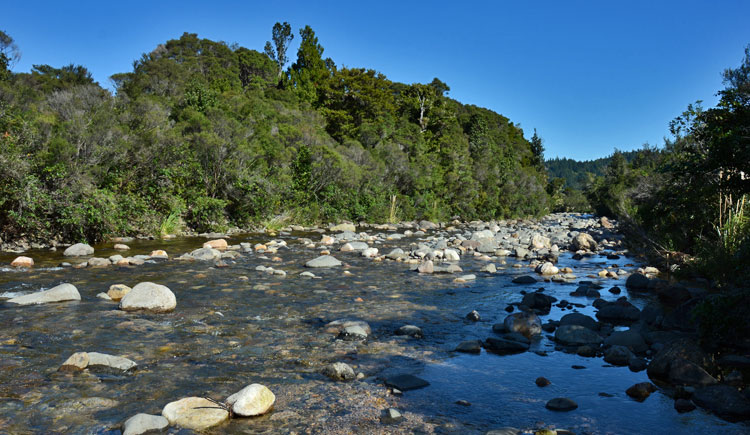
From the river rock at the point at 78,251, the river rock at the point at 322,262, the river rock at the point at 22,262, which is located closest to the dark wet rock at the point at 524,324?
the river rock at the point at 322,262

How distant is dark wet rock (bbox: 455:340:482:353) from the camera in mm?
6438

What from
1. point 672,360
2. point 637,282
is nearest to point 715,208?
point 637,282

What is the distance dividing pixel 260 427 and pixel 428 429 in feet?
4.92

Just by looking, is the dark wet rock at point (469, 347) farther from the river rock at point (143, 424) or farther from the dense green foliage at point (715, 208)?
the river rock at point (143, 424)

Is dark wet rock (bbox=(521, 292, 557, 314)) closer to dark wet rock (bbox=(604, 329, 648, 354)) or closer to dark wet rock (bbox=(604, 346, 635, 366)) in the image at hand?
dark wet rock (bbox=(604, 329, 648, 354))

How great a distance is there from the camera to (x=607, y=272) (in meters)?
13.5

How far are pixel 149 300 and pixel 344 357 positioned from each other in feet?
13.1

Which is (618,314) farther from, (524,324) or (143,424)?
(143,424)

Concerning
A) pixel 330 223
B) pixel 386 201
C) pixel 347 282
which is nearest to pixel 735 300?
pixel 347 282

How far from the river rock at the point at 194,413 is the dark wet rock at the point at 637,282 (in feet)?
35.5

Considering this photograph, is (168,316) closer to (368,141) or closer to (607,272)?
(607,272)

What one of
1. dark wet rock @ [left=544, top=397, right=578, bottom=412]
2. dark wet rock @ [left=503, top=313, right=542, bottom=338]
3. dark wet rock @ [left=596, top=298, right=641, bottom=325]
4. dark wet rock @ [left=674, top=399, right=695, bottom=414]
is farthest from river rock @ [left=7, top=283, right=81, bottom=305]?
dark wet rock @ [left=596, top=298, right=641, bottom=325]

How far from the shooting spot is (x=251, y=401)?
4270 mm

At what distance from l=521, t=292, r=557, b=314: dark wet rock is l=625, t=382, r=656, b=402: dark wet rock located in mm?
4218
